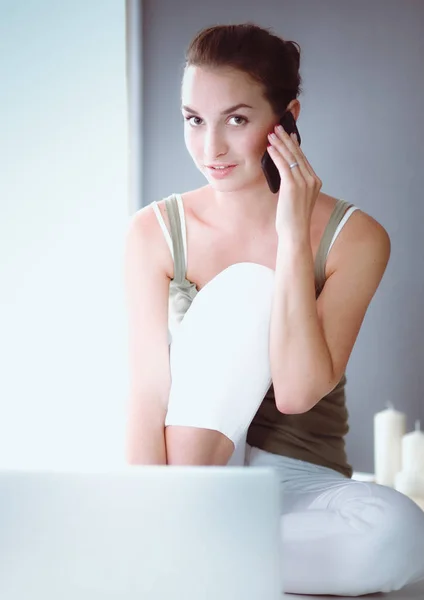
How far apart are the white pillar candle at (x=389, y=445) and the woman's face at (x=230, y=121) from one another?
3.57 feet

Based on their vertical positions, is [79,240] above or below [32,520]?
above

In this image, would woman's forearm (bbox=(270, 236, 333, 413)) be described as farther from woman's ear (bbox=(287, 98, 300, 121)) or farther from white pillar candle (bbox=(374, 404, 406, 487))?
A: white pillar candle (bbox=(374, 404, 406, 487))

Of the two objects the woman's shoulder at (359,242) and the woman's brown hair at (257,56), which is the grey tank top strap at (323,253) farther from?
the woman's brown hair at (257,56)

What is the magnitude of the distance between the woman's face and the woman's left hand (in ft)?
0.20

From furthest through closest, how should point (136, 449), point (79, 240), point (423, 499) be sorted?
point (79, 240) → point (423, 499) → point (136, 449)

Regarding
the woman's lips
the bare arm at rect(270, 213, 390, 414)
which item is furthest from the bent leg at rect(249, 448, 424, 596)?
the woman's lips

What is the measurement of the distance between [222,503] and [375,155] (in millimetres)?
1953

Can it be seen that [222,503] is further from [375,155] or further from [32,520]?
[375,155]

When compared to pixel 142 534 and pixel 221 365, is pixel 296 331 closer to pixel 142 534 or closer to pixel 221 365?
pixel 221 365

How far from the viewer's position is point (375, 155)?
2.81 m

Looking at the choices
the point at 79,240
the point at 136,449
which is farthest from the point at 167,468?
the point at 79,240

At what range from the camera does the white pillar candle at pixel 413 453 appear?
2756 mm

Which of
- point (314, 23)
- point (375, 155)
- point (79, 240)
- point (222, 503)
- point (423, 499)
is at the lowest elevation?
point (423, 499)

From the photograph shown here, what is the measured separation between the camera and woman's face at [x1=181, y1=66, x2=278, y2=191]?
2039mm
